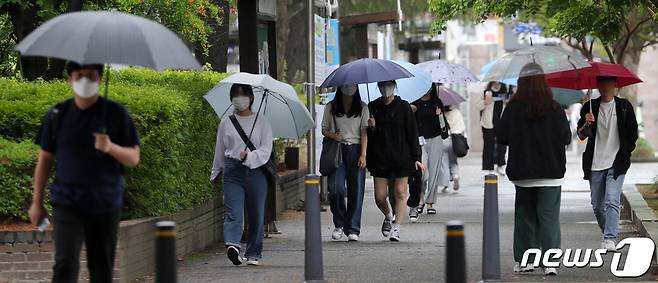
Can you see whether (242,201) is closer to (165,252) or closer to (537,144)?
(537,144)

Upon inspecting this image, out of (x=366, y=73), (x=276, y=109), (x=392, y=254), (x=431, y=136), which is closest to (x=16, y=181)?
(x=276, y=109)

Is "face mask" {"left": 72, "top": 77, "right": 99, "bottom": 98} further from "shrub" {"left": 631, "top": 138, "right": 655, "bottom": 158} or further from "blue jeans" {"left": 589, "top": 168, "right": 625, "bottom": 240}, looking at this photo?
"shrub" {"left": 631, "top": 138, "right": 655, "bottom": 158}

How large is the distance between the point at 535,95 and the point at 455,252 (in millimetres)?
3698

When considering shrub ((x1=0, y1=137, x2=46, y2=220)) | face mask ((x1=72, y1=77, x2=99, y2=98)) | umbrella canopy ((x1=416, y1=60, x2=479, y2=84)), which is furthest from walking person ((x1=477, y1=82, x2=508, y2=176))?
face mask ((x1=72, y1=77, x2=99, y2=98))

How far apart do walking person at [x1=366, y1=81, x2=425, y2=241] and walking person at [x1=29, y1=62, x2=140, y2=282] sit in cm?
692

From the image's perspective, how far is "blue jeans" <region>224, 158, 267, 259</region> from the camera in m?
12.2

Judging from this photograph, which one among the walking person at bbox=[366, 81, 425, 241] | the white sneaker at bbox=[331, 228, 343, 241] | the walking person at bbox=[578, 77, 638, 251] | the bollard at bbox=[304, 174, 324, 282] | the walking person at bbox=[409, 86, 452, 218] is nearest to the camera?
the bollard at bbox=[304, 174, 324, 282]

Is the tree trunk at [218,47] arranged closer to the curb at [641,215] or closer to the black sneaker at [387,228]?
the black sneaker at [387,228]

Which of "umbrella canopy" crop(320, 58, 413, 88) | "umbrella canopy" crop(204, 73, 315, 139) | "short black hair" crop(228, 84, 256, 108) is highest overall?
"umbrella canopy" crop(320, 58, 413, 88)

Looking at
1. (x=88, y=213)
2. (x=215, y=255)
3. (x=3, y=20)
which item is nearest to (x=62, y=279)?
(x=88, y=213)

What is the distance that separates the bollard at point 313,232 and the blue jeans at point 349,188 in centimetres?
380

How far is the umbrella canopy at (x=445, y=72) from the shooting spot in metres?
19.6

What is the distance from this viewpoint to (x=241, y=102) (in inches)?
477

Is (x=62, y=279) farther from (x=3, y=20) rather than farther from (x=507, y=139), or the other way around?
(x=3, y=20)
